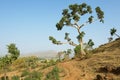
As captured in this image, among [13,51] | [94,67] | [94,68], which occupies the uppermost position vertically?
[13,51]

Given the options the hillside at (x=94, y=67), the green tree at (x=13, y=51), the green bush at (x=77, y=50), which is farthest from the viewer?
the green bush at (x=77, y=50)

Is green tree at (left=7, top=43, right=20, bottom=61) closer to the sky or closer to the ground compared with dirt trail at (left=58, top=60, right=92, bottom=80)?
closer to the sky

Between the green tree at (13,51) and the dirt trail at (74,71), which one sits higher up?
the green tree at (13,51)

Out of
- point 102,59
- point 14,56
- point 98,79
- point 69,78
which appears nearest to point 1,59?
point 14,56

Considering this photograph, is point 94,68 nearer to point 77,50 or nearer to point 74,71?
point 74,71

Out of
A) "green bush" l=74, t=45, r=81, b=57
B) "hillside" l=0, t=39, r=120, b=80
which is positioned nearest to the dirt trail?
"hillside" l=0, t=39, r=120, b=80

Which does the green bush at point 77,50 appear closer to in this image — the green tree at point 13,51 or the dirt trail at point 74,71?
the dirt trail at point 74,71

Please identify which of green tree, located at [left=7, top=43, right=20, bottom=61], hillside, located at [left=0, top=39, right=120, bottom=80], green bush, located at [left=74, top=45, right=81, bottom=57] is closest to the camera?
hillside, located at [left=0, top=39, right=120, bottom=80]

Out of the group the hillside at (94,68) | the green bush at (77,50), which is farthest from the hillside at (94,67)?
the green bush at (77,50)

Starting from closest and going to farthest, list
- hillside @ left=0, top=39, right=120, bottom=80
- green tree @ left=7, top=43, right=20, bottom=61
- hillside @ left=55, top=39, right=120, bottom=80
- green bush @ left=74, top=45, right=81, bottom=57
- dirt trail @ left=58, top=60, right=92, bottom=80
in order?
1. hillside @ left=0, top=39, right=120, bottom=80
2. hillside @ left=55, top=39, right=120, bottom=80
3. dirt trail @ left=58, top=60, right=92, bottom=80
4. green tree @ left=7, top=43, right=20, bottom=61
5. green bush @ left=74, top=45, right=81, bottom=57

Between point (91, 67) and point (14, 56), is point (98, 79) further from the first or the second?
A: point (14, 56)

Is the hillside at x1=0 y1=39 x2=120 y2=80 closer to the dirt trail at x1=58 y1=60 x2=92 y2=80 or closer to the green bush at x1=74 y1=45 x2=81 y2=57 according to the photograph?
the dirt trail at x1=58 y1=60 x2=92 y2=80

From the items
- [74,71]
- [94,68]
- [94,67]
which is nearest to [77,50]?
[74,71]

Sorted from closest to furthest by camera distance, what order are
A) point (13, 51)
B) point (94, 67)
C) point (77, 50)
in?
1. point (94, 67)
2. point (13, 51)
3. point (77, 50)
